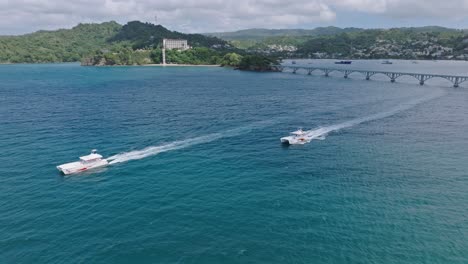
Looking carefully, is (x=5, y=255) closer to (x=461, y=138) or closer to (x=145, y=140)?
(x=145, y=140)

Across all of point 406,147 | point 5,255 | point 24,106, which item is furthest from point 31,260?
point 24,106

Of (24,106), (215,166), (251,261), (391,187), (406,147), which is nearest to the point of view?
(251,261)

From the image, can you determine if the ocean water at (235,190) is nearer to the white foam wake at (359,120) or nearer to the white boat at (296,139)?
the white foam wake at (359,120)

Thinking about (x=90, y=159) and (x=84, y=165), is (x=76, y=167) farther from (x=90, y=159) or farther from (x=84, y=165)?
(x=90, y=159)

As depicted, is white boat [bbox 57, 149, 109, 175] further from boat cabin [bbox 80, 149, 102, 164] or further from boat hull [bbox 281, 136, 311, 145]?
boat hull [bbox 281, 136, 311, 145]

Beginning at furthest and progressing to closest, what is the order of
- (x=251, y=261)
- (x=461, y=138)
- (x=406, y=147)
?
1. (x=461, y=138)
2. (x=406, y=147)
3. (x=251, y=261)

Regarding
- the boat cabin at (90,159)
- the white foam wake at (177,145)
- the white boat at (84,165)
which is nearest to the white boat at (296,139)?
the white foam wake at (177,145)

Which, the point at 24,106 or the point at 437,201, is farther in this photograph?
the point at 24,106
